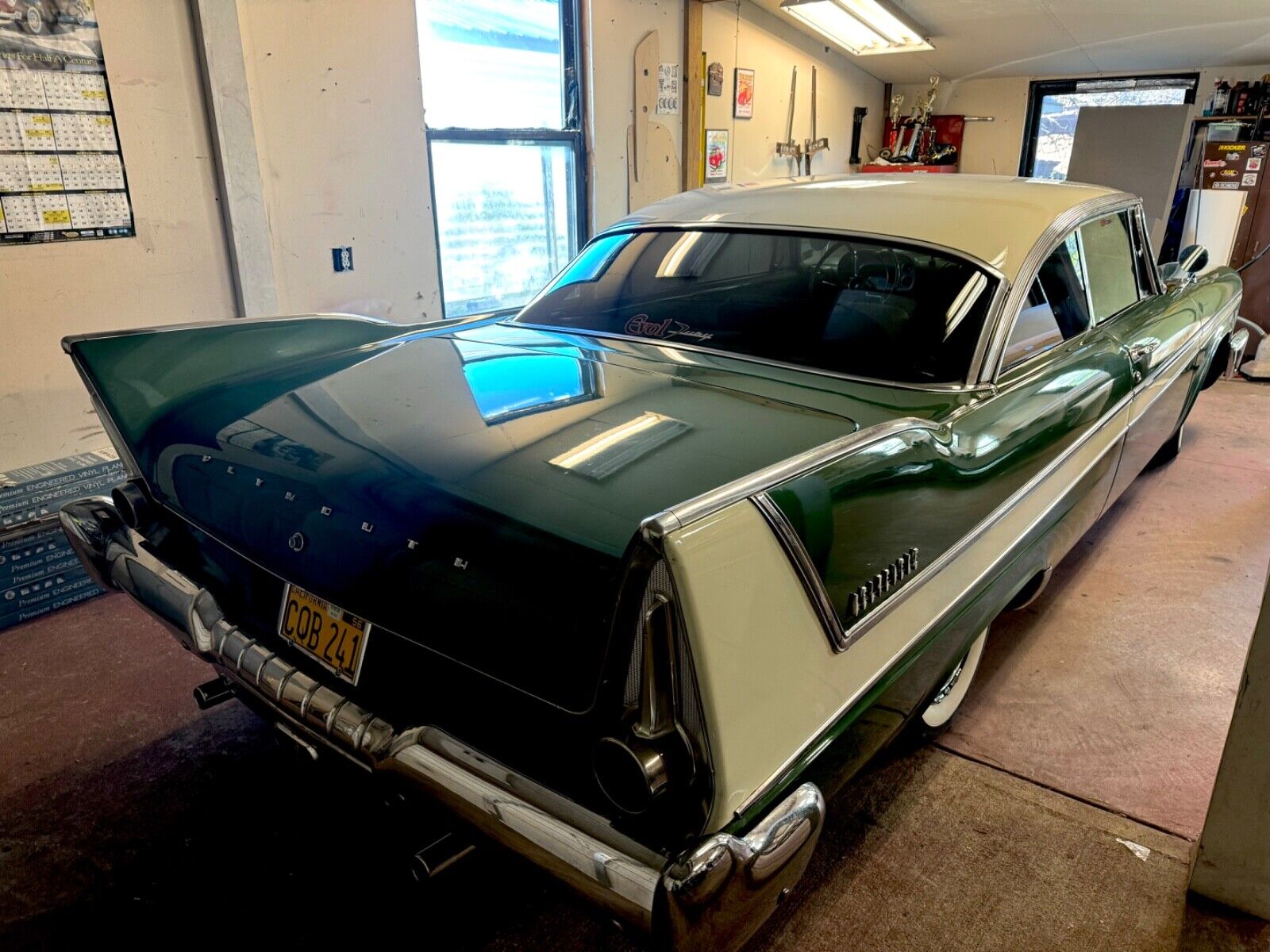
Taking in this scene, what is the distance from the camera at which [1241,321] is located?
5.42 meters

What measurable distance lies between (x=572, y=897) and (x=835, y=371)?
51.4 inches

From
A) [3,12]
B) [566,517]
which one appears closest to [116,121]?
[3,12]

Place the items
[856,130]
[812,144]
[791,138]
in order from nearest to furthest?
[791,138] → [812,144] → [856,130]

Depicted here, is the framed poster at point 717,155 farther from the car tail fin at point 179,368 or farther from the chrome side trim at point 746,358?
the car tail fin at point 179,368

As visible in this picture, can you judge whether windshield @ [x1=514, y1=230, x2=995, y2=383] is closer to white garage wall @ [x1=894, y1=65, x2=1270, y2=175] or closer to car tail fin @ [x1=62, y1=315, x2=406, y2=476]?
car tail fin @ [x1=62, y1=315, x2=406, y2=476]

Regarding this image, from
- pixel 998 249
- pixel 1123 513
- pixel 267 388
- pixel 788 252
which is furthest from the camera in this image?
pixel 1123 513

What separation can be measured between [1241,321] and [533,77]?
187 inches

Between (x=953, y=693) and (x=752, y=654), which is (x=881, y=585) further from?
(x=953, y=693)

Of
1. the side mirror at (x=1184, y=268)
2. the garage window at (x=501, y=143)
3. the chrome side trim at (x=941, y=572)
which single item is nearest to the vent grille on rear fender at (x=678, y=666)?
the chrome side trim at (x=941, y=572)

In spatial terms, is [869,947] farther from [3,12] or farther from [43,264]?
[3,12]

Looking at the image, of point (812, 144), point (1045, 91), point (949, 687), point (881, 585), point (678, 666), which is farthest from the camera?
point (1045, 91)

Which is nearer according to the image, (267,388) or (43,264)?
(267,388)

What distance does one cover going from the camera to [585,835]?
3.85ft

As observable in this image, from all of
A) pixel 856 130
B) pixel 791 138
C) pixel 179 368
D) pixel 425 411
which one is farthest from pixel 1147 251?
pixel 856 130
